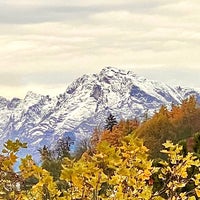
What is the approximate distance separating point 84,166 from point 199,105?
80495 mm

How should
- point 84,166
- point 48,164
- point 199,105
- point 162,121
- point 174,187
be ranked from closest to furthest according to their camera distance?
point 84,166
point 174,187
point 48,164
point 162,121
point 199,105

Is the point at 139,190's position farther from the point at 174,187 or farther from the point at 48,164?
the point at 48,164

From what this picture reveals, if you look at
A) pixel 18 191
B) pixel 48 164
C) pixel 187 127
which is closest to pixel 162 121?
pixel 187 127

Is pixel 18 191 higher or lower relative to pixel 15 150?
lower

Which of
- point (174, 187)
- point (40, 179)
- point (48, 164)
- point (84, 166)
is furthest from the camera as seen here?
point (48, 164)

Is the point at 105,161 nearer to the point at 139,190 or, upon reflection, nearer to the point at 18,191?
the point at 139,190

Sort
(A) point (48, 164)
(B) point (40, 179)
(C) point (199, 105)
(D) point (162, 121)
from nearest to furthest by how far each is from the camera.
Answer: (B) point (40, 179)
(A) point (48, 164)
(D) point (162, 121)
(C) point (199, 105)

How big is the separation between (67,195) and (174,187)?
984mm

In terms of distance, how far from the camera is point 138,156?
600 cm

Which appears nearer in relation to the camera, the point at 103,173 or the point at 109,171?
the point at 103,173

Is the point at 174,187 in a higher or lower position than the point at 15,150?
lower

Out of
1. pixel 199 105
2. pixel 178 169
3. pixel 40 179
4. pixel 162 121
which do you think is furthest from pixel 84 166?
pixel 199 105

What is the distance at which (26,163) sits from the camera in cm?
602

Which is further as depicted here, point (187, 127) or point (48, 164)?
point (187, 127)
